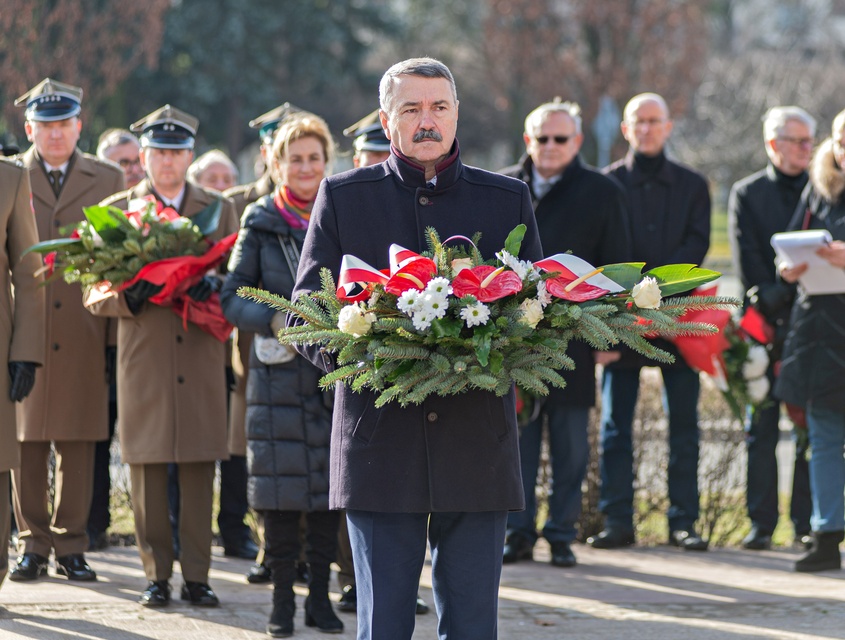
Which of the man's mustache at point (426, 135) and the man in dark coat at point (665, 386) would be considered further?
the man in dark coat at point (665, 386)

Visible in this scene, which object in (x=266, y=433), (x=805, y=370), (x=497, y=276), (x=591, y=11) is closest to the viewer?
(x=497, y=276)

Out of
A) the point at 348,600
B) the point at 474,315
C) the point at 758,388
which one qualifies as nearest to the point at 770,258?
the point at 758,388

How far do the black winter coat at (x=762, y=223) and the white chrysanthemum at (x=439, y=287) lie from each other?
182 inches

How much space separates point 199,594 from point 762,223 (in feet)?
12.9

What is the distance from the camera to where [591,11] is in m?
29.1

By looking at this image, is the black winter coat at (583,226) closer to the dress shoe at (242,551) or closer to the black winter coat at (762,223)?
the black winter coat at (762,223)

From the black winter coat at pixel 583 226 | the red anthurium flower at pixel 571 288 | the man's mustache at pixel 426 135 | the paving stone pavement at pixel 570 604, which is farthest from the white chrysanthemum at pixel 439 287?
the black winter coat at pixel 583 226

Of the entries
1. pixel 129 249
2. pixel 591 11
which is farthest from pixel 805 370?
pixel 591 11

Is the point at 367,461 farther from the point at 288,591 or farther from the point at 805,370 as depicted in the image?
the point at 805,370

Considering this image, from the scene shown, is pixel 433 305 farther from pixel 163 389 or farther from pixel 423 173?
pixel 163 389

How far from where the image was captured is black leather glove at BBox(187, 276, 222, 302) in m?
6.23

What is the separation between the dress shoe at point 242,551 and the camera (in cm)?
758

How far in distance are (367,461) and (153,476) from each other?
2614mm

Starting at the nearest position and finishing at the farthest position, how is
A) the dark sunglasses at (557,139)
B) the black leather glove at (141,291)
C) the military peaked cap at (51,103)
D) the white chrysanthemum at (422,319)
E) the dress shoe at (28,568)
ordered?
the white chrysanthemum at (422,319) < the black leather glove at (141,291) < the dress shoe at (28,568) < the military peaked cap at (51,103) < the dark sunglasses at (557,139)
